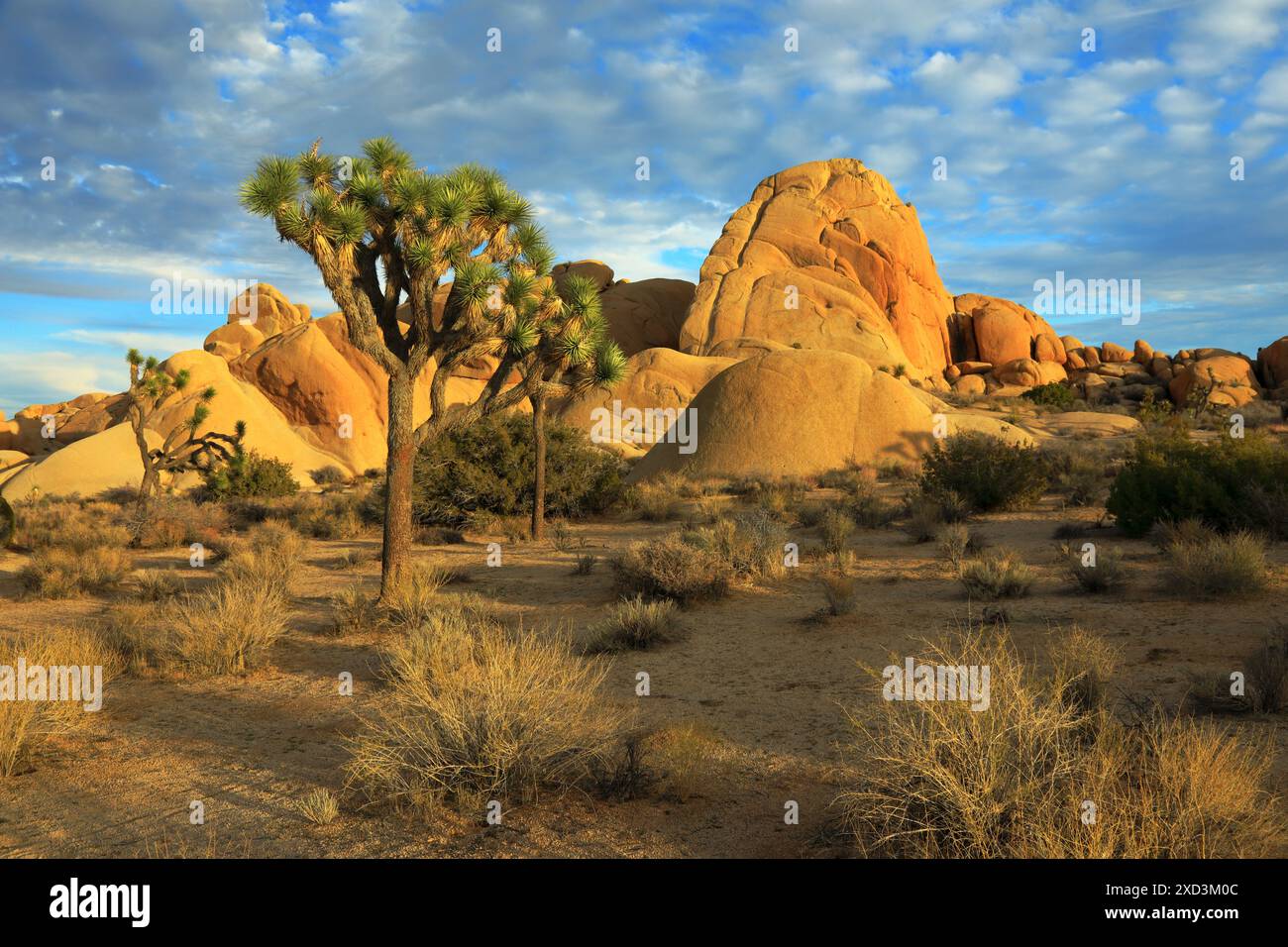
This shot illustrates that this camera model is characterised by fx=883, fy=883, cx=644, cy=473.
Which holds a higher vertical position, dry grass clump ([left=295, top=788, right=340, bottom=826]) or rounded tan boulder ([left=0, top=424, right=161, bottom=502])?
rounded tan boulder ([left=0, top=424, right=161, bottom=502])

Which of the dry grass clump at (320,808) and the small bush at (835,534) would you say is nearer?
the dry grass clump at (320,808)

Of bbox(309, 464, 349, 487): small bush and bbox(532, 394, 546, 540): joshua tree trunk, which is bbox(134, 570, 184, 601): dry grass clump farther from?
bbox(309, 464, 349, 487): small bush

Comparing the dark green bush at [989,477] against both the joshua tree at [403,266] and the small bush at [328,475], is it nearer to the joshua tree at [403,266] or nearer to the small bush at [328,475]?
the joshua tree at [403,266]

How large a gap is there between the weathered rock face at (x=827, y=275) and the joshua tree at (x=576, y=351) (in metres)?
38.2

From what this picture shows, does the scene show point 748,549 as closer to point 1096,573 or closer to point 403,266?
point 1096,573

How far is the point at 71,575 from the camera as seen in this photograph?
13102 mm

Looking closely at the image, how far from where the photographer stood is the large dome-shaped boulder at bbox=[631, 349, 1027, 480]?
25953 millimetres

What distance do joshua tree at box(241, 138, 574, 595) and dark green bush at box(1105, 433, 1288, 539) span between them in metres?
9.30

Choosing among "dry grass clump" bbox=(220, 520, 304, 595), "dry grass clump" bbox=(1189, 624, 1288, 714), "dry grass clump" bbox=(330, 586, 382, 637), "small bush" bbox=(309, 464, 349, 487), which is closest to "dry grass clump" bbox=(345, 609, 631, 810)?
"dry grass clump" bbox=(1189, 624, 1288, 714)

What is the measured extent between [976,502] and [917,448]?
9.46m

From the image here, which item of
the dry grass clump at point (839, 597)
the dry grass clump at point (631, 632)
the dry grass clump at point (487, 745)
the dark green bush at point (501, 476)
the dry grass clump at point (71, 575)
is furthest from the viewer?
the dark green bush at point (501, 476)

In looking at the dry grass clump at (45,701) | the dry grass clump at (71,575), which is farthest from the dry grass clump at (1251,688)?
the dry grass clump at (71,575)

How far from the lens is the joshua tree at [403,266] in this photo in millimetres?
10461
